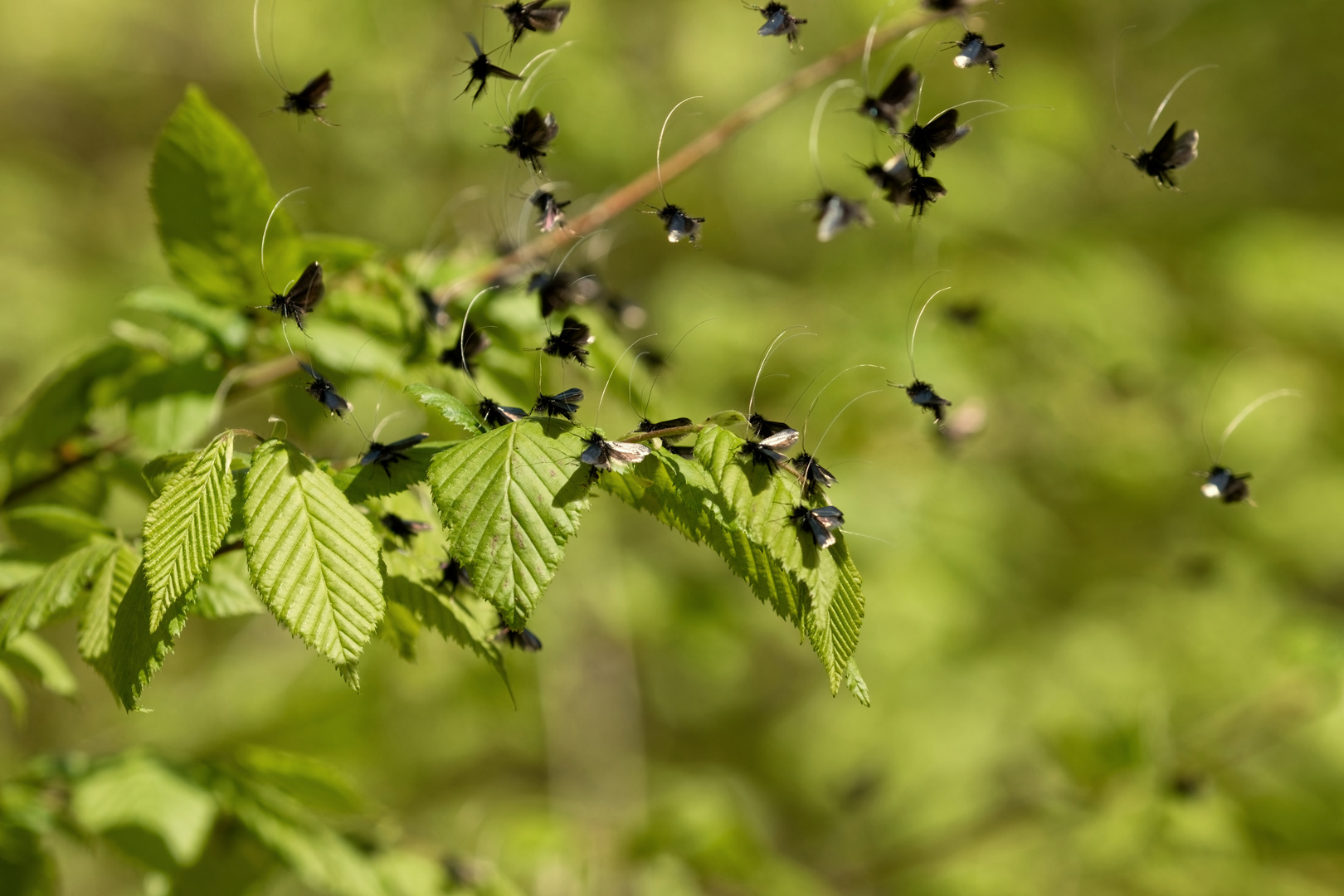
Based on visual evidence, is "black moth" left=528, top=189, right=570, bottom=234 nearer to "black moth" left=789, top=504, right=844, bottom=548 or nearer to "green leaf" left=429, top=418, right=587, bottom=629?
"green leaf" left=429, top=418, right=587, bottom=629

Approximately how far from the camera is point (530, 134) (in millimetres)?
1293

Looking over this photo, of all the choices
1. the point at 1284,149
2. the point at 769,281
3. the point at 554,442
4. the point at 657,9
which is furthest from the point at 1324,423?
the point at 554,442

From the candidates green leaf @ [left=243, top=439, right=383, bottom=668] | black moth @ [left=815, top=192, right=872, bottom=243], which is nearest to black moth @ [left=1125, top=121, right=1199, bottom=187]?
black moth @ [left=815, top=192, right=872, bottom=243]

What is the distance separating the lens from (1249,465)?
4328 millimetres

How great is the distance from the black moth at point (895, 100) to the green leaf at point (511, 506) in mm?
635

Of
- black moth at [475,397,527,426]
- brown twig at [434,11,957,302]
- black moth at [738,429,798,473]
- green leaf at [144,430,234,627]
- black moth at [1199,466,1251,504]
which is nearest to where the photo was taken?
green leaf at [144,430,234,627]

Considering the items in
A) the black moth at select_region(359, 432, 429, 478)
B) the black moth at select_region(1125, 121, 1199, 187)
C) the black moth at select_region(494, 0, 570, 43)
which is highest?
the black moth at select_region(1125, 121, 1199, 187)

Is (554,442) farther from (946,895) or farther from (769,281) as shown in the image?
(769,281)

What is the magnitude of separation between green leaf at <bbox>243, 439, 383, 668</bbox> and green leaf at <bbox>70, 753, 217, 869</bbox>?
2.90ft

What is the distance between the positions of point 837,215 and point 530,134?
50 cm

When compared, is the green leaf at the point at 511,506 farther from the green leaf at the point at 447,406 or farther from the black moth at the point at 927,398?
the black moth at the point at 927,398

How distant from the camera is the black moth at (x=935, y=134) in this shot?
1209 mm

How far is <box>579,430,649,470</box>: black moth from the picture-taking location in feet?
3.39

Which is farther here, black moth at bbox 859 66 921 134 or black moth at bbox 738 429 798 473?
black moth at bbox 859 66 921 134
